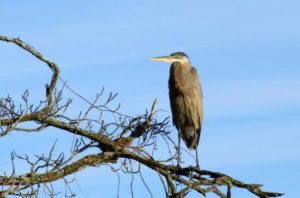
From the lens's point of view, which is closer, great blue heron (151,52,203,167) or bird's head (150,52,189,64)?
great blue heron (151,52,203,167)

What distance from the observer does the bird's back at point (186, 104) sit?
26.4 ft

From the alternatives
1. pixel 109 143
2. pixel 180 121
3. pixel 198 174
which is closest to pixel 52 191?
pixel 109 143

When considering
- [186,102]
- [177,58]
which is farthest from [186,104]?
[177,58]

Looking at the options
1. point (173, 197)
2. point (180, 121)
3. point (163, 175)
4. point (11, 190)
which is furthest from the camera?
point (180, 121)

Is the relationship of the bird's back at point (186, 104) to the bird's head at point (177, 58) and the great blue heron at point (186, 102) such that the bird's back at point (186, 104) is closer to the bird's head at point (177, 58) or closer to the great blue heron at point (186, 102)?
the great blue heron at point (186, 102)

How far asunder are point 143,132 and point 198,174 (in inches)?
23.3

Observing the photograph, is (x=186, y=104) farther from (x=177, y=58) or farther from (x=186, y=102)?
(x=177, y=58)

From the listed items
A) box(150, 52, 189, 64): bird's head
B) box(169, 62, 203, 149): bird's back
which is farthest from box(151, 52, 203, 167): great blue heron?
box(150, 52, 189, 64): bird's head

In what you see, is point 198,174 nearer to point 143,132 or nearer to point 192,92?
point 143,132

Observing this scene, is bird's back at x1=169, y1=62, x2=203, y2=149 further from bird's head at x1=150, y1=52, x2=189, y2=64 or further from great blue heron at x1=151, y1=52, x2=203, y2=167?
bird's head at x1=150, y1=52, x2=189, y2=64

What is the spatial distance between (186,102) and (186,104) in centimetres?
3

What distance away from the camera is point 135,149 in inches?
215

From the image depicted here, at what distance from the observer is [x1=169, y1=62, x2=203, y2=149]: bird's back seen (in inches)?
317

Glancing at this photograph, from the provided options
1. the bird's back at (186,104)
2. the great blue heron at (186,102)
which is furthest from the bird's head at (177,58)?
the bird's back at (186,104)
